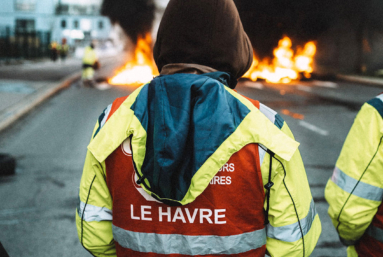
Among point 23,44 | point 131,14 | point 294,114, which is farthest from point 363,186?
point 23,44

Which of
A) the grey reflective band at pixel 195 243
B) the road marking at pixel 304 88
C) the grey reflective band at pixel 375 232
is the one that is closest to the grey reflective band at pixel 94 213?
the grey reflective band at pixel 195 243

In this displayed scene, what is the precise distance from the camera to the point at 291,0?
2281cm

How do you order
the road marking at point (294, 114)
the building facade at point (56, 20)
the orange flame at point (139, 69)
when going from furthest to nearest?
the building facade at point (56, 20)
the orange flame at point (139, 69)
the road marking at point (294, 114)

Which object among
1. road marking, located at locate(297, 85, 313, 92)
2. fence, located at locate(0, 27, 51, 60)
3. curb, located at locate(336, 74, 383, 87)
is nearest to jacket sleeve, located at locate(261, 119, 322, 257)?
road marking, located at locate(297, 85, 313, 92)

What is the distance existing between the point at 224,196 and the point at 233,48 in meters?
0.56

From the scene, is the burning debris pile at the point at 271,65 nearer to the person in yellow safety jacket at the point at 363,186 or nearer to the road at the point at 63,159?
the road at the point at 63,159

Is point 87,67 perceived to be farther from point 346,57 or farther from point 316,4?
point 346,57

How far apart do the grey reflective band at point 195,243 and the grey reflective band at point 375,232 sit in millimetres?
719

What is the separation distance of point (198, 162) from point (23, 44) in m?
32.8

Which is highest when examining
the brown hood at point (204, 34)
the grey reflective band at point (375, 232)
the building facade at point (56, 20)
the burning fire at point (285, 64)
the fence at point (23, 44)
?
the brown hood at point (204, 34)

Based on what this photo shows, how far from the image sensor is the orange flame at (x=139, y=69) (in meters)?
18.8

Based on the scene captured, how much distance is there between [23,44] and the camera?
1211 inches

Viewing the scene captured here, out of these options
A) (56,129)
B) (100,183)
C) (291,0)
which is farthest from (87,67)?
(100,183)

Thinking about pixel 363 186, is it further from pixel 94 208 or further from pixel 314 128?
pixel 314 128
